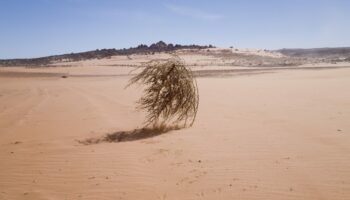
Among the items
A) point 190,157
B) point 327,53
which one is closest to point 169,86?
point 190,157

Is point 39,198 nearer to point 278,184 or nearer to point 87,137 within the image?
point 278,184

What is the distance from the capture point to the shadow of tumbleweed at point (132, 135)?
7945 millimetres

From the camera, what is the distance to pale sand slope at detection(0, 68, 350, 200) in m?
5.17

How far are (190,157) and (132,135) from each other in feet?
7.06

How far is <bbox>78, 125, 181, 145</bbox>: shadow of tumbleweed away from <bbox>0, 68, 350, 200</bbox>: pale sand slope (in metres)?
0.26

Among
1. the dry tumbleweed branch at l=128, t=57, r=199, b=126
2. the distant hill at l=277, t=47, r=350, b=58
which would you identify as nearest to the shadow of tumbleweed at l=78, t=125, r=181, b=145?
the dry tumbleweed branch at l=128, t=57, r=199, b=126

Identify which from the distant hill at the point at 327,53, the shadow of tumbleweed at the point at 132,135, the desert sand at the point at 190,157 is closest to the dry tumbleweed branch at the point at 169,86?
the shadow of tumbleweed at the point at 132,135

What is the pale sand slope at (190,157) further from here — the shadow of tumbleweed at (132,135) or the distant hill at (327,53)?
the distant hill at (327,53)

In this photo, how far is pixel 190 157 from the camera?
256 inches

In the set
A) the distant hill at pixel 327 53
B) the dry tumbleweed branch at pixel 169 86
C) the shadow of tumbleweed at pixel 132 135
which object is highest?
the dry tumbleweed branch at pixel 169 86

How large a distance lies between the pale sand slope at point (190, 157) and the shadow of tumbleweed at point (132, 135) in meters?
0.26

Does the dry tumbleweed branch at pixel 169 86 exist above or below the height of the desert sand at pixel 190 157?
above

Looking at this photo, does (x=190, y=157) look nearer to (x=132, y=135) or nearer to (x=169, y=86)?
(x=132, y=135)

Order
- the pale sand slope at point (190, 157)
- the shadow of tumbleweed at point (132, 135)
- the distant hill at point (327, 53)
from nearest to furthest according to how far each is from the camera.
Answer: the pale sand slope at point (190, 157) < the shadow of tumbleweed at point (132, 135) < the distant hill at point (327, 53)
